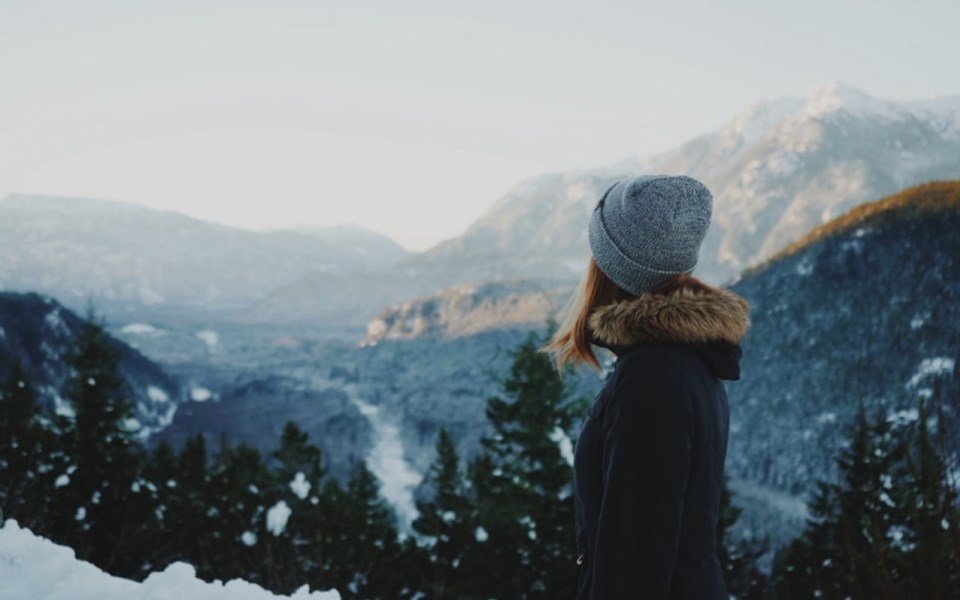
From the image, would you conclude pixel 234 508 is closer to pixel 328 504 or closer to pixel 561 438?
pixel 328 504

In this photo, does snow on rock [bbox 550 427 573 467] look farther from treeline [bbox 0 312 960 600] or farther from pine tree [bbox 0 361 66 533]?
pine tree [bbox 0 361 66 533]

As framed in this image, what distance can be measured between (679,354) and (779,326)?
18700 cm

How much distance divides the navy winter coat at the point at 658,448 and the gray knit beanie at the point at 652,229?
0.10 meters

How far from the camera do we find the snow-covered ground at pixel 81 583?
3789mm

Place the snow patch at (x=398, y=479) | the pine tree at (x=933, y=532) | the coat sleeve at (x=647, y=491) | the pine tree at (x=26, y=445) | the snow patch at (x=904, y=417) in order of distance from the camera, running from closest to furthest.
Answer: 1. the coat sleeve at (x=647, y=491)
2. the pine tree at (x=933, y=532)
3. the snow patch at (x=904, y=417)
4. the pine tree at (x=26, y=445)
5. the snow patch at (x=398, y=479)

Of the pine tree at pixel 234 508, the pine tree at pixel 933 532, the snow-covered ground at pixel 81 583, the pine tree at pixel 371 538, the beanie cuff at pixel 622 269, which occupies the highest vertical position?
the beanie cuff at pixel 622 269

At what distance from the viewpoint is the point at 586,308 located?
2730mm

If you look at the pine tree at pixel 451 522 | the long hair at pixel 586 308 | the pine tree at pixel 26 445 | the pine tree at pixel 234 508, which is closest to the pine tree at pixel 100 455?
the pine tree at pixel 26 445

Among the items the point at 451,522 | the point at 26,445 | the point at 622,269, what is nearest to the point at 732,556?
the point at 451,522

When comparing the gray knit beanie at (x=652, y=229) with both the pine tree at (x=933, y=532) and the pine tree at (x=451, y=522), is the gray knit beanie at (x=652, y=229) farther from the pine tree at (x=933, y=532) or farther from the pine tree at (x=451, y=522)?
the pine tree at (x=451, y=522)

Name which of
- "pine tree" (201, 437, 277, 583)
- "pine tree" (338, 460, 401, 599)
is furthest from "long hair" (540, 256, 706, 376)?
"pine tree" (201, 437, 277, 583)

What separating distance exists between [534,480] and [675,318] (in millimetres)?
18048

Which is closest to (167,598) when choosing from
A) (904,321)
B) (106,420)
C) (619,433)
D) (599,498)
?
(599,498)

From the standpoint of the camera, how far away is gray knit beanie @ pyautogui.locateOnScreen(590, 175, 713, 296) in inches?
97.3
